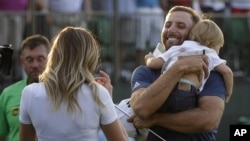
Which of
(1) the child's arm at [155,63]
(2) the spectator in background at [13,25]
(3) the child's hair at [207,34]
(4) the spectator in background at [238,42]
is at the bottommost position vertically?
(4) the spectator in background at [238,42]

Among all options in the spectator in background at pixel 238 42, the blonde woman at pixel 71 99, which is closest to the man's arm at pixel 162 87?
the blonde woman at pixel 71 99

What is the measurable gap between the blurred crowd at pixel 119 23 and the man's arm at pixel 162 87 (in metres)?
6.13

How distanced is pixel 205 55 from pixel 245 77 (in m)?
7.18

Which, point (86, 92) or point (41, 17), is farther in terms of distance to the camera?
point (41, 17)

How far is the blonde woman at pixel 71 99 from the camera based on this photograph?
19.7 feet

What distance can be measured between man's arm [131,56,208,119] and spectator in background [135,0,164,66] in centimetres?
648

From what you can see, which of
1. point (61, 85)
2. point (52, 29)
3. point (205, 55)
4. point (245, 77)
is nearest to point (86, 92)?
point (61, 85)

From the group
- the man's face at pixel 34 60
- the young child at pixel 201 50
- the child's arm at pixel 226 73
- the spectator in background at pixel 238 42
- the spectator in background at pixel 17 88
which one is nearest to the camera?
the young child at pixel 201 50

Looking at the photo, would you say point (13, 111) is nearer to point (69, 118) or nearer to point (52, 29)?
point (69, 118)

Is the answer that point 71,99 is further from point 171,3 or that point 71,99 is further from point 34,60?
point 171,3

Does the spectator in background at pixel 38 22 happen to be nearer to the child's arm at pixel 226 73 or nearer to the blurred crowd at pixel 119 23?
the blurred crowd at pixel 119 23

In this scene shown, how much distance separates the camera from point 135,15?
44.2 ft

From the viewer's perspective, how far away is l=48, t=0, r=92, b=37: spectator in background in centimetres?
1296

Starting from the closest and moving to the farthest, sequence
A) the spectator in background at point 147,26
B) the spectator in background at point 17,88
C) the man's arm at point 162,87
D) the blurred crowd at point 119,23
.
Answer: the man's arm at point 162,87, the spectator in background at point 17,88, the blurred crowd at point 119,23, the spectator in background at point 147,26
